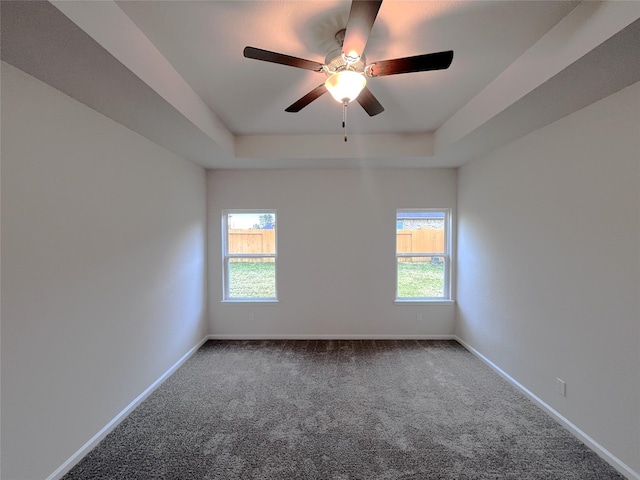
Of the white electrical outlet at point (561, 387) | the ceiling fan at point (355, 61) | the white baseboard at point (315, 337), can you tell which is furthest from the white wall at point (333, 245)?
the ceiling fan at point (355, 61)

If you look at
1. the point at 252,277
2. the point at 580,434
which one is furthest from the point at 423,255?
Result: the point at 252,277

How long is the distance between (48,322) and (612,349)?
3644mm

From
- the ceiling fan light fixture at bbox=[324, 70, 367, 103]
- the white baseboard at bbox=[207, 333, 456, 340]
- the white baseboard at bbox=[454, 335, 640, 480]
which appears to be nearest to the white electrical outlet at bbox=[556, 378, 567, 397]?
the white baseboard at bbox=[454, 335, 640, 480]

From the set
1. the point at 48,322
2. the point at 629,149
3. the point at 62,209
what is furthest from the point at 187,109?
the point at 629,149

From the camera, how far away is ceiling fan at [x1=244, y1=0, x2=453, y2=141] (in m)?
1.24

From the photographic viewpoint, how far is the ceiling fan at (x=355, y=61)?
4.05 feet

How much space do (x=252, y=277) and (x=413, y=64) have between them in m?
3.40

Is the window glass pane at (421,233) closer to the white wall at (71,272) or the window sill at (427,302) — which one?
the window sill at (427,302)

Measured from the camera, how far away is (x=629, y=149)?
1.72 metres

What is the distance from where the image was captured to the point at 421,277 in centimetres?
408

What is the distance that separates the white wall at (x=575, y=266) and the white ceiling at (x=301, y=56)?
0.30 meters

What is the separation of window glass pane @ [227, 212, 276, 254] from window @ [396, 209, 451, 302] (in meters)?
1.88

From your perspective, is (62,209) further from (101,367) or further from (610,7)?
(610,7)

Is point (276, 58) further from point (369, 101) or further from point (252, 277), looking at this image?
point (252, 277)
